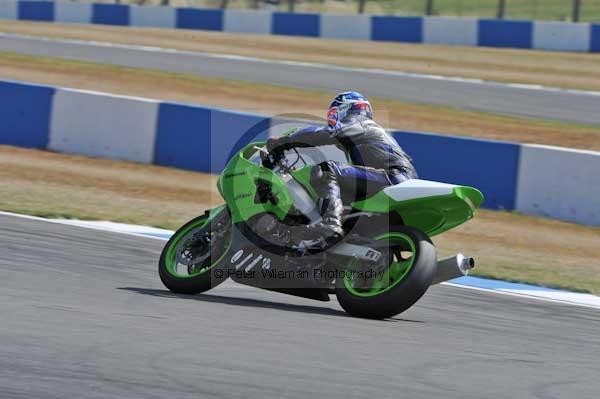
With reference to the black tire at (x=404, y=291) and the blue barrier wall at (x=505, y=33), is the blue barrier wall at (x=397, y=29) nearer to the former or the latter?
the blue barrier wall at (x=505, y=33)

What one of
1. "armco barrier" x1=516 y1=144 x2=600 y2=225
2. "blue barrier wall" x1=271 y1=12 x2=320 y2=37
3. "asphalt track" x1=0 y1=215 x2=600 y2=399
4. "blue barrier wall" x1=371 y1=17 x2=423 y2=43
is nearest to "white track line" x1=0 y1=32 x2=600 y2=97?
"blue barrier wall" x1=371 y1=17 x2=423 y2=43

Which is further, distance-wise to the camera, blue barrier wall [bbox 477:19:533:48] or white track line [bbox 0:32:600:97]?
blue barrier wall [bbox 477:19:533:48]

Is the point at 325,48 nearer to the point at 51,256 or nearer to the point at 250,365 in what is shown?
the point at 51,256

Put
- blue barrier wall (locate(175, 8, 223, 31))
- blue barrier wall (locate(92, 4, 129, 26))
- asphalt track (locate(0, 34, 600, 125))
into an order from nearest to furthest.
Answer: asphalt track (locate(0, 34, 600, 125))
blue barrier wall (locate(175, 8, 223, 31))
blue barrier wall (locate(92, 4, 129, 26))

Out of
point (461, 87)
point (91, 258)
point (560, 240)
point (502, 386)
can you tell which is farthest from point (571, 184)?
point (461, 87)

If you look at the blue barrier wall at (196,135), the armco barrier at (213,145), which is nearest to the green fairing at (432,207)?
the armco barrier at (213,145)

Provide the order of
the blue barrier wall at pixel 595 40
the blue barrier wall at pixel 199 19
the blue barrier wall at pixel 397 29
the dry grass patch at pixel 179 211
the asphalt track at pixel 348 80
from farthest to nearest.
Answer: the blue barrier wall at pixel 199 19 → the blue barrier wall at pixel 397 29 → the blue barrier wall at pixel 595 40 → the asphalt track at pixel 348 80 → the dry grass patch at pixel 179 211

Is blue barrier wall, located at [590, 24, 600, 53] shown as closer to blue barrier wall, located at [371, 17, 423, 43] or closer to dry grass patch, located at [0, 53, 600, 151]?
blue barrier wall, located at [371, 17, 423, 43]

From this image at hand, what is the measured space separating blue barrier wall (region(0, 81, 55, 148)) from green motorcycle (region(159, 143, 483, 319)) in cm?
907

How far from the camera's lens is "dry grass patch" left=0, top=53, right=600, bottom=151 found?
59.5 ft

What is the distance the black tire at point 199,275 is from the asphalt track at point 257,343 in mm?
105

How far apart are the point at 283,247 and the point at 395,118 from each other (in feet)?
40.5

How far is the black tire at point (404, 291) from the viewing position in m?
6.71

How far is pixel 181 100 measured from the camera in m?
20.5
